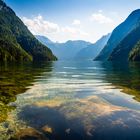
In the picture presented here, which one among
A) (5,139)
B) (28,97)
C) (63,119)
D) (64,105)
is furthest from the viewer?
(28,97)

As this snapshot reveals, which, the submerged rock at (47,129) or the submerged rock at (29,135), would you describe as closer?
the submerged rock at (29,135)

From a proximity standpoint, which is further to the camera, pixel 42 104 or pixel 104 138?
pixel 42 104

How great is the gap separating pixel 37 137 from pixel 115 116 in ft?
23.9

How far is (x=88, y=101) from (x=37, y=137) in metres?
12.3

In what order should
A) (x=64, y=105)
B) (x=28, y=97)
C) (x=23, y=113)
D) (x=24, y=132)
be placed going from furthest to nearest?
(x=28, y=97) → (x=64, y=105) → (x=23, y=113) → (x=24, y=132)

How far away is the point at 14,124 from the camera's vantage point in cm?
1947

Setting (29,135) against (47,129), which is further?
(47,129)

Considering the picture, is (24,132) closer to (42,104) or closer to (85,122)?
(85,122)

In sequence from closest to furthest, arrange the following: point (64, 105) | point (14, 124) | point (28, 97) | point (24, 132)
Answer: point (24, 132) < point (14, 124) < point (64, 105) < point (28, 97)

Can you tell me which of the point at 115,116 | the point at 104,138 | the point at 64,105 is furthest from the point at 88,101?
the point at 104,138

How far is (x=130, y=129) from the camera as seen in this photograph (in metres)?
18.1

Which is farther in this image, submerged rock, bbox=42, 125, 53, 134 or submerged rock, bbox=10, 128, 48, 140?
submerged rock, bbox=42, 125, 53, 134

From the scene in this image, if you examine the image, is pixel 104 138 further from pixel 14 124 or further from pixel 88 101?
pixel 88 101

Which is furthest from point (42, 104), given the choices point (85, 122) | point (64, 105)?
point (85, 122)
